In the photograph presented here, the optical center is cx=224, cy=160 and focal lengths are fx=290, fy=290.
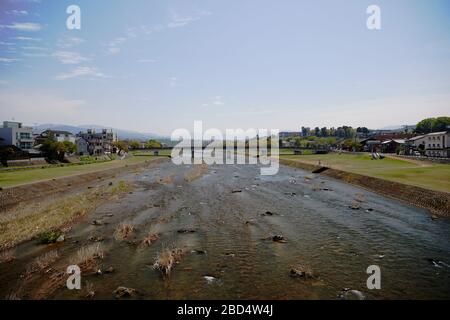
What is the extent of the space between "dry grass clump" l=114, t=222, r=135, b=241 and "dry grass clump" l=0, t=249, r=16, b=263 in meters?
6.34

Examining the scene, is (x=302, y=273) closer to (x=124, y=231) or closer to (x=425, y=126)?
(x=124, y=231)

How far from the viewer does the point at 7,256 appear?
711 inches

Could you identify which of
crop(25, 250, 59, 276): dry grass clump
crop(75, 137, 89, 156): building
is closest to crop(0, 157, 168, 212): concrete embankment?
crop(25, 250, 59, 276): dry grass clump

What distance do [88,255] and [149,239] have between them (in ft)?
14.5

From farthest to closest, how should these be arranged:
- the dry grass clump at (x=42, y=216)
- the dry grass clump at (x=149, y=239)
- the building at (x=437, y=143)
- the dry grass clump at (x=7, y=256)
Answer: the building at (x=437, y=143) < the dry grass clump at (x=42, y=216) < the dry grass clump at (x=149, y=239) < the dry grass clump at (x=7, y=256)

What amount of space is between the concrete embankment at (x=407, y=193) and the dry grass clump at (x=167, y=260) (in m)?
25.6

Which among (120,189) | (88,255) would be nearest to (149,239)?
(88,255)

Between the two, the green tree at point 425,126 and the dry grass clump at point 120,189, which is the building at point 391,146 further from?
the dry grass clump at point 120,189

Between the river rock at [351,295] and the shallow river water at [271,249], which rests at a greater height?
the shallow river water at [271,249]

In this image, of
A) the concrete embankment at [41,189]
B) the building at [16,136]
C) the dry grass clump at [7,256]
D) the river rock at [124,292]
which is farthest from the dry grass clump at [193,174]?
the building at [16,136]

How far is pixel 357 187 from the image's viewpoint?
46656 millimetres

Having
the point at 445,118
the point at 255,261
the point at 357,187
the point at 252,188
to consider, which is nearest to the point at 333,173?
the point at 357,187

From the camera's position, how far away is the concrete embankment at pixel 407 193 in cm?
2931

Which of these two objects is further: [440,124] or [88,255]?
[440,124]
